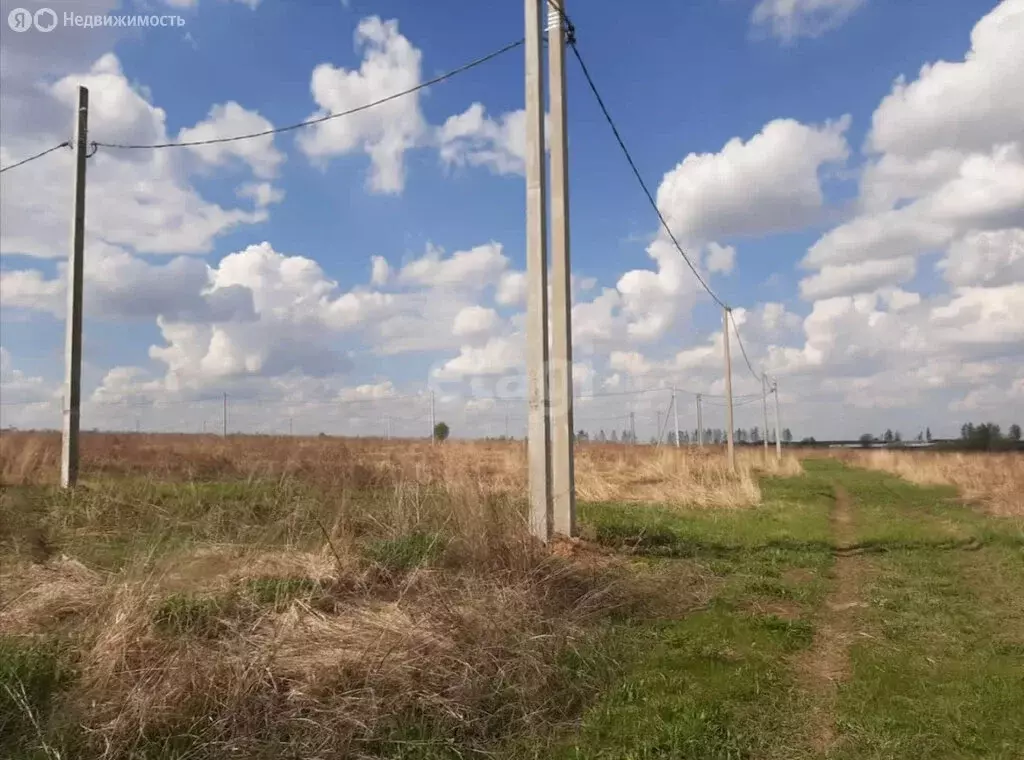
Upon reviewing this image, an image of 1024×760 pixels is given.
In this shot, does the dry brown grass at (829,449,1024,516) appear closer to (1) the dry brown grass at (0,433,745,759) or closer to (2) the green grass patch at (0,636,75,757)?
(1) the dry brown grass at (0,433,745,759)

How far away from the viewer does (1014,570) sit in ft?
28.1

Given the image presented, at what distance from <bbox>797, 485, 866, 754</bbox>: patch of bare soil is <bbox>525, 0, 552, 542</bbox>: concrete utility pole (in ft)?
9.37

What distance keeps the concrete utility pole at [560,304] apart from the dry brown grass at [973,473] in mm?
11142

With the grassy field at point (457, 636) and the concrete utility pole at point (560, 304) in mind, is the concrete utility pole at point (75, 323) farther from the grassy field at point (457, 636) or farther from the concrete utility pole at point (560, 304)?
the concrete utility pole at point (560, 304)

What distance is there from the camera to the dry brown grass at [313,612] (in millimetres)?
3578

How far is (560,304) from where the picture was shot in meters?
8.67

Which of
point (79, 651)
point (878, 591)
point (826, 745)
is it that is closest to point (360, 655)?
point (79, 651)

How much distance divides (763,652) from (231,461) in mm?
11758

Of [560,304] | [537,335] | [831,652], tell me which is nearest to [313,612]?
[831,652]

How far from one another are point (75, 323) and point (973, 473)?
85.2ft

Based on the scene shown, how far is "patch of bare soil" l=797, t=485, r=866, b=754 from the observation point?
4.00 m

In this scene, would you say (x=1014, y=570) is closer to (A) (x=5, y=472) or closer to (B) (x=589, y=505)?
(B) (x=589, y=505)

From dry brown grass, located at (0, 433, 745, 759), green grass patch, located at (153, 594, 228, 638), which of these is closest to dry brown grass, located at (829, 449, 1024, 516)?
dry brown grass, located at (0, 433, 745, 759)

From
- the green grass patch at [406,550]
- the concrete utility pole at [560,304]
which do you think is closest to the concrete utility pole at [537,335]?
the concrete utility pole at [560,304]
